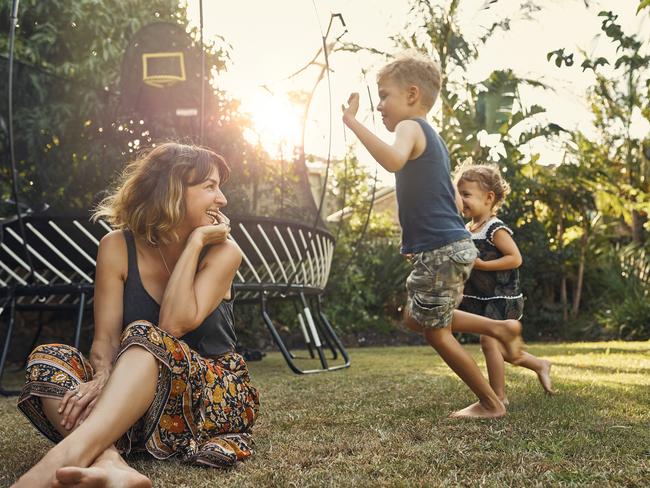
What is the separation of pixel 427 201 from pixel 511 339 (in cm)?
58

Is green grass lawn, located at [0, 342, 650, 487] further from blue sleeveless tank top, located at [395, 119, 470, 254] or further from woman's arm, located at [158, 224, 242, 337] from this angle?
blue sleeveless tank top, located at [395, 119, 470, 254]

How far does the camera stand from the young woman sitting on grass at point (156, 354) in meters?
1.37

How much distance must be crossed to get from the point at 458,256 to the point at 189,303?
912 mm

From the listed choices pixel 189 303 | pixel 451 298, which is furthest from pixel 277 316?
pixel 189 303

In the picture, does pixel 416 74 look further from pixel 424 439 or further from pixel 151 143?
pixel 151 143

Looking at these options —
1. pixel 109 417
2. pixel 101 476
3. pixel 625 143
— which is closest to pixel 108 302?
pixel 109 417

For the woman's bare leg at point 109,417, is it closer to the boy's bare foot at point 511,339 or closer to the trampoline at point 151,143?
the boy's bare foot at point 511,339

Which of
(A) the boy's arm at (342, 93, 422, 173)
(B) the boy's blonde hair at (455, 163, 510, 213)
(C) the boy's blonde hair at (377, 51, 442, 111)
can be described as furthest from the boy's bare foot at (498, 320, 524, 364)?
(C) the boy's blonde hair at (377, 51, 442, 111)

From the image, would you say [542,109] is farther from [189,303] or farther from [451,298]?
[189,303]

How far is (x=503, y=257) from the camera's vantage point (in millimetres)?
2629

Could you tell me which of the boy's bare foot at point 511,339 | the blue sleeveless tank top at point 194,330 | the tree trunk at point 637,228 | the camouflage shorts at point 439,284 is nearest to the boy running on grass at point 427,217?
the camouflage shorts at point 439,284

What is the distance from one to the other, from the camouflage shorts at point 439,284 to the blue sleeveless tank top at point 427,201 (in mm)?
37

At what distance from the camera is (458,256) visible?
7.12 ft

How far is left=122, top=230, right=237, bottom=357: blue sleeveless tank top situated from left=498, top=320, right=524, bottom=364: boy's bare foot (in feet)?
3.27
